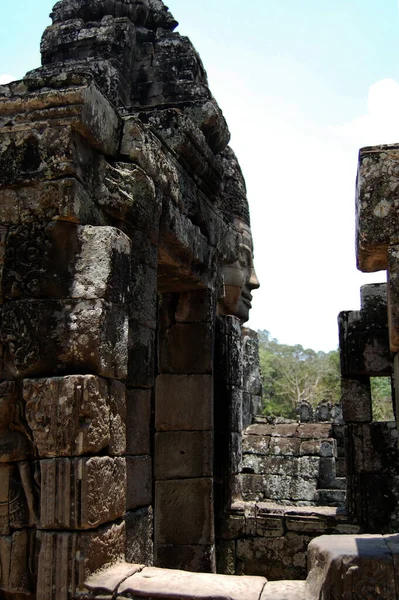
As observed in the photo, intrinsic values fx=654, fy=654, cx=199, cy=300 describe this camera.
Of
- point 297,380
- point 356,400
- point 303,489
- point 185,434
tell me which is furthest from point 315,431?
point 297,380

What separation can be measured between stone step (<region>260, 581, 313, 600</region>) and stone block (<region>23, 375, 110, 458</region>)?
51.7 inches

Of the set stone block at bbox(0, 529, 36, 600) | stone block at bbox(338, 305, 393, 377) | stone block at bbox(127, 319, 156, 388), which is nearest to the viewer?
stone block at bbox(0, 529, 36, 600)

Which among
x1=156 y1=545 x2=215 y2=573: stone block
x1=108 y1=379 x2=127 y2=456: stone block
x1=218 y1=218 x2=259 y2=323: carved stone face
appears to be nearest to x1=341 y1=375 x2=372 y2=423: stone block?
x1=156 y1=545 x2=215 y2=573: stone block

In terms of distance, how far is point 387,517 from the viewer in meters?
7.63

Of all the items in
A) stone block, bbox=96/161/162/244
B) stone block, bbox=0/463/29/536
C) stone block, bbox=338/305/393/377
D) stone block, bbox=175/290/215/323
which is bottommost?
stone block, bbox=0/463/29/536

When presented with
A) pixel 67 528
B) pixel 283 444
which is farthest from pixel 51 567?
pixel 283 444

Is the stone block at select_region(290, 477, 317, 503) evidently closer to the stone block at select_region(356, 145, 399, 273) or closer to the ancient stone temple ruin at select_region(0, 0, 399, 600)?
the ancient stone temple ruin at select_region(0, 0, 399, 600)

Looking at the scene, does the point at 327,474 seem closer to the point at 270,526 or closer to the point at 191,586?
the point at 270,526

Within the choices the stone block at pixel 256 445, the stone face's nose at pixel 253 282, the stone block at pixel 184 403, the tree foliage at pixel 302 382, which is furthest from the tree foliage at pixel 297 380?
the stone block at pixel 184 403

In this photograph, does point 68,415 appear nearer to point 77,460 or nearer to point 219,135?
point 77,460

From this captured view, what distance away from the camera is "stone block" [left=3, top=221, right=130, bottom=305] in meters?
4.23

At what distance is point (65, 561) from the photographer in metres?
3.86

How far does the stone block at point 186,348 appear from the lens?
7.18 metres

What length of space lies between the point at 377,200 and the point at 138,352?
2.50 metres
